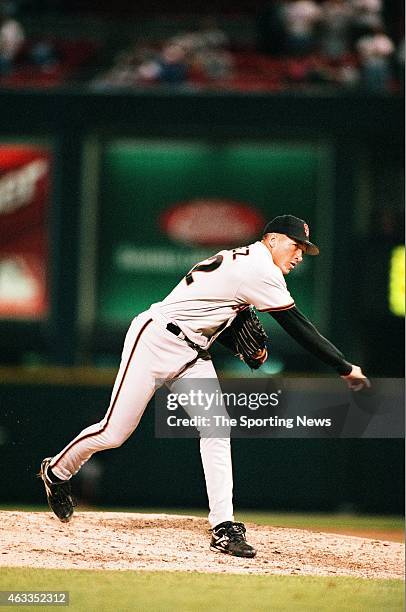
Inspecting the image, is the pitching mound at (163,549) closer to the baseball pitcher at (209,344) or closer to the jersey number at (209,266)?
the baseball pitcher at (209,344)

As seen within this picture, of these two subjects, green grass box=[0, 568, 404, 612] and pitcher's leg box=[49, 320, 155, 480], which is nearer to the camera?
green grass box=[0, 568, 404, 612]

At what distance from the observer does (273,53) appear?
31.9 feet

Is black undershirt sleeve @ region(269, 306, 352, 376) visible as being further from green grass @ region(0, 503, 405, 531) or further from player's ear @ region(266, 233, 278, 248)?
green grass @ region(0, 503, 405, 531)

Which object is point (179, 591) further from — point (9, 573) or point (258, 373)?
point (258, 373)

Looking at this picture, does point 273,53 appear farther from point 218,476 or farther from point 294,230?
point 218,476

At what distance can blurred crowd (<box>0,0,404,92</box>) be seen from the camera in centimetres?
896

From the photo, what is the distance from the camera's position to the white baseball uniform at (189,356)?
3795 mm

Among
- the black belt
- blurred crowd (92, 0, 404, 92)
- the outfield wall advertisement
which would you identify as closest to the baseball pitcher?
the black belt

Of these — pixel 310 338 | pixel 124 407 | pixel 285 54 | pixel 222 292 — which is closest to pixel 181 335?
pixel 222 292

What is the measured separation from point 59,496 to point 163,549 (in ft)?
1.28

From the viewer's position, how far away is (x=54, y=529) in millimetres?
3922

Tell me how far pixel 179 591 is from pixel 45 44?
7373 mm

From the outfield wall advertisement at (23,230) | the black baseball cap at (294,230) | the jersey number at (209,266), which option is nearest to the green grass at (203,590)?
the jersey number at (209,266)

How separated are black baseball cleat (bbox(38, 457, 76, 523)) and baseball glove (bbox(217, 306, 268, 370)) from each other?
711 millimetres
